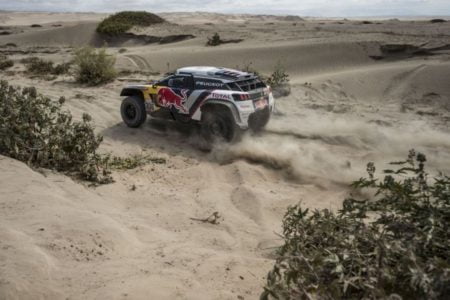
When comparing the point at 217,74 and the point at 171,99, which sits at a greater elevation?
the point at 217,74

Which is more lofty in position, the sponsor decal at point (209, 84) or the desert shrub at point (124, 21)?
the desert shrub at point (124, 21)

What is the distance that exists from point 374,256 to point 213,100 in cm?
632

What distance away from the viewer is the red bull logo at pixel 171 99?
950cm

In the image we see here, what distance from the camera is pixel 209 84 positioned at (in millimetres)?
9219

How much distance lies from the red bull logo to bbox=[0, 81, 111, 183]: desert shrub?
232cm

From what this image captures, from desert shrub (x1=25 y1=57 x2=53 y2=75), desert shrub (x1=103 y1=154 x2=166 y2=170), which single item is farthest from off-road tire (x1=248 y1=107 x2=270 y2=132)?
desert shrub (x1=25 y1=57 x2=53 y2=75)

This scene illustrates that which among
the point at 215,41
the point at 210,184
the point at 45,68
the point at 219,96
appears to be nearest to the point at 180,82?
the point at 219,96

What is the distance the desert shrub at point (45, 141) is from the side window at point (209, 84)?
2.56 meters

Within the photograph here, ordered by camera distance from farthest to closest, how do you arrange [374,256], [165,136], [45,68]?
[45,68], [165,136], [374,256]

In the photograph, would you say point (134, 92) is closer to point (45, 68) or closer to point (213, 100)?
point (213, 100)

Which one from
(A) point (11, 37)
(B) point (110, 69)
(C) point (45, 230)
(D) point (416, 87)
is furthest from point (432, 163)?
(A) point (11, 37)

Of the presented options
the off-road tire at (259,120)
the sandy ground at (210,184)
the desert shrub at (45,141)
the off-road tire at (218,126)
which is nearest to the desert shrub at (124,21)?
the sandy ground at (210,184)

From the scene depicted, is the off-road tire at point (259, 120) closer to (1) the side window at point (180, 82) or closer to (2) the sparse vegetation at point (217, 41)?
(1) the side window at point (180, 82)

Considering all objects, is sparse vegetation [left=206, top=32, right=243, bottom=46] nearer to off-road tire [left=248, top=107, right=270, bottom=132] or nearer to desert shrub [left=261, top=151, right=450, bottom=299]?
off-road tire [left=248, top=107, right=270, bottom=132]
